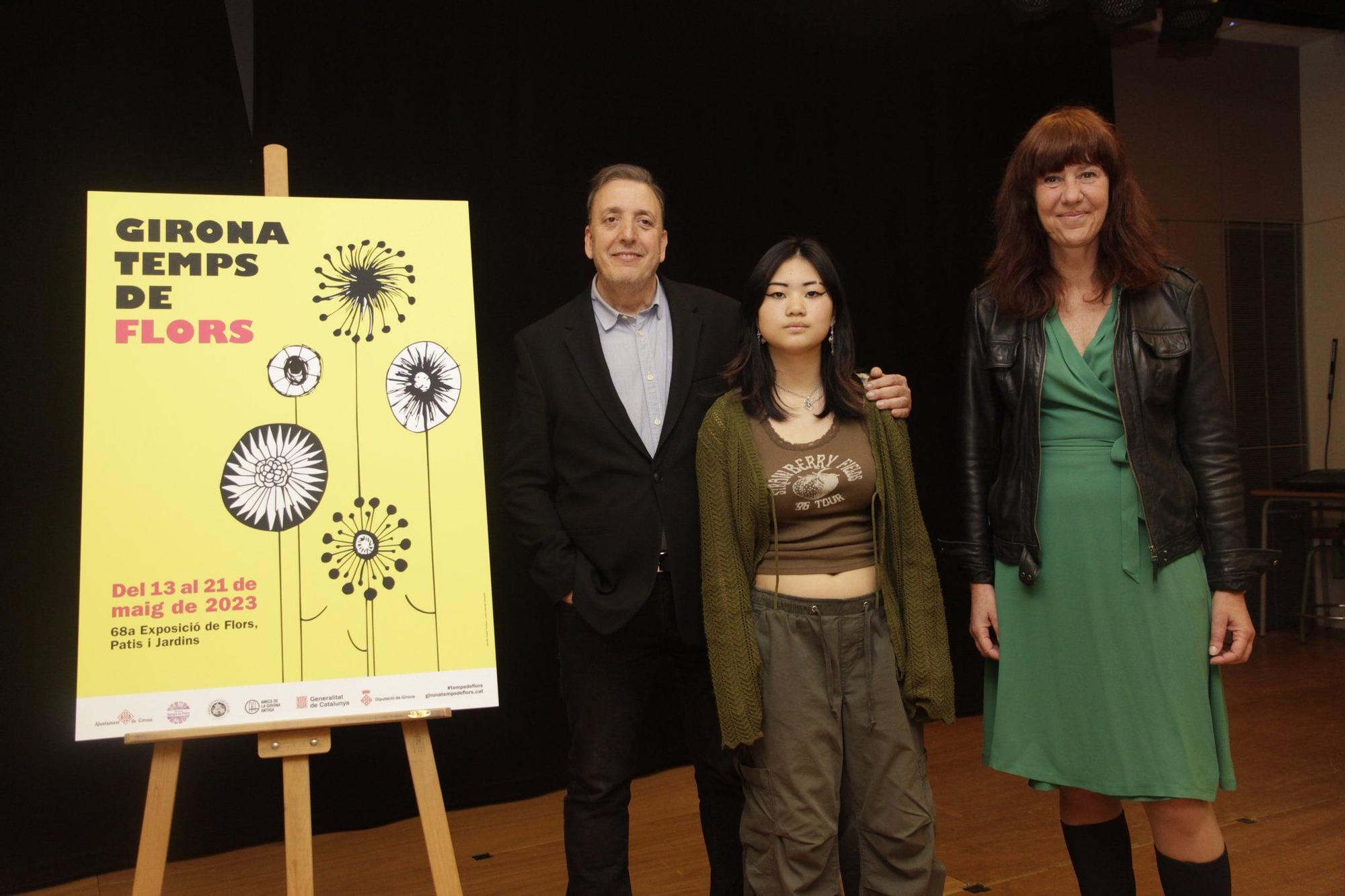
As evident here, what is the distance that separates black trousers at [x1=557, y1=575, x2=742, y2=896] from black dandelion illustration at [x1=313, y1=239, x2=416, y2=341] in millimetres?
719

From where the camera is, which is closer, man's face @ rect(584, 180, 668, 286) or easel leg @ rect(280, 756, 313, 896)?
easel leg @ rect(280, 756, 313, 896)

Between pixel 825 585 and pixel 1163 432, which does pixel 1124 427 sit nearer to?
pixel 1163 432

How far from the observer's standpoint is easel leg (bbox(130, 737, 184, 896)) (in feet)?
6.09

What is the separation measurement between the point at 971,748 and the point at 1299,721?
1.32 m

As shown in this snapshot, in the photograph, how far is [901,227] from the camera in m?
4.35

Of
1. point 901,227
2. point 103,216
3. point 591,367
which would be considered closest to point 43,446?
point 103,216

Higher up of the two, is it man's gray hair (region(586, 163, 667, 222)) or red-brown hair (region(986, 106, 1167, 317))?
man's gray hair (region(586, 163, 667, 222))

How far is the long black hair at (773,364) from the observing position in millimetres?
2002

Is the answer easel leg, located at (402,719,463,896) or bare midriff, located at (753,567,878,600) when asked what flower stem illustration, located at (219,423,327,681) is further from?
bare midriff, located at (753,567,878,600)

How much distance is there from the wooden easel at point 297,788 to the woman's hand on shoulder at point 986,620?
1.03 metres

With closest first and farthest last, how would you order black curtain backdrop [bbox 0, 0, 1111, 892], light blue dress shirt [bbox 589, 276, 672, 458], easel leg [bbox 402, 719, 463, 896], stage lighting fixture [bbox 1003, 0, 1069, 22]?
easel leg [bbox 402, 719, 463, 896] < light blue dress shirt [bbox 589, 276, 672, 458] < black curtain backdrop [bbox 0, 0, 1111, 892] < stage lighting fixture [bbox 1003, 0, 1069, 22]

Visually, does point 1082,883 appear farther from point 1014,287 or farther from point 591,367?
point 591,367

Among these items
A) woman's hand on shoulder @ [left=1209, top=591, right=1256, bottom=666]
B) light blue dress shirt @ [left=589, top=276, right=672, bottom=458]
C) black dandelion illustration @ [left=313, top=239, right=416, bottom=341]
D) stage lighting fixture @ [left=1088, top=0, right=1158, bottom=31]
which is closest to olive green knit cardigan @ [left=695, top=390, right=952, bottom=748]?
light blue dress shirt @ [left=589, top=276, right=672, bottom=458]

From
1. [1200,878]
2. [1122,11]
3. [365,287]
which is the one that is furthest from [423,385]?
[1122,11]
